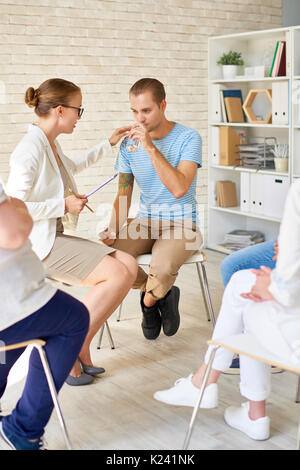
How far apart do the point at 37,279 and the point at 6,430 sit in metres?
0.51

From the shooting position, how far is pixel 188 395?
2209mm

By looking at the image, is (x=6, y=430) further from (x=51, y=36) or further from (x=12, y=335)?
(x=51, y=36)

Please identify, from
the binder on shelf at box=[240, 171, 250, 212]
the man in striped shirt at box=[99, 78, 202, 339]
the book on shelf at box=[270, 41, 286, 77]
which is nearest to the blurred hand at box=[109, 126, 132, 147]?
the man in striped shirt at box=[99, 78, 202, 339]

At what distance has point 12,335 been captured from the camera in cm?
184

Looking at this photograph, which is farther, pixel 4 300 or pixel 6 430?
pixel 6 430

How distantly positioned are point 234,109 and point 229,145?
28 cm

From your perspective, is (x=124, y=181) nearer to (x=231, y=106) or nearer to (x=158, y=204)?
(x=158, y=204)

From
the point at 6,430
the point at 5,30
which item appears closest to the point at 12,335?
the point at 6,430

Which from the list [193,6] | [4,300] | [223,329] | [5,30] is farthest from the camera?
[193,6]

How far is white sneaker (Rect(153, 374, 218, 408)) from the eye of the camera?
2156mm

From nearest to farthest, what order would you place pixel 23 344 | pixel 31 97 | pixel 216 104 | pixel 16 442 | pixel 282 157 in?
pixel 23 344, pixel 16 442, pixel 31 97, pixel 282 157, pixel 216 104

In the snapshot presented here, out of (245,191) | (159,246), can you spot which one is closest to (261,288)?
(159,246)

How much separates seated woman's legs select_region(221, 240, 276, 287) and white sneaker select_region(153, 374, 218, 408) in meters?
0.62

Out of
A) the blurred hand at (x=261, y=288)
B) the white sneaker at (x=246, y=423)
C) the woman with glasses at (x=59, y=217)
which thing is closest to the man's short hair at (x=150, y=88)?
the woman with glasses at (x=59, y=217)
